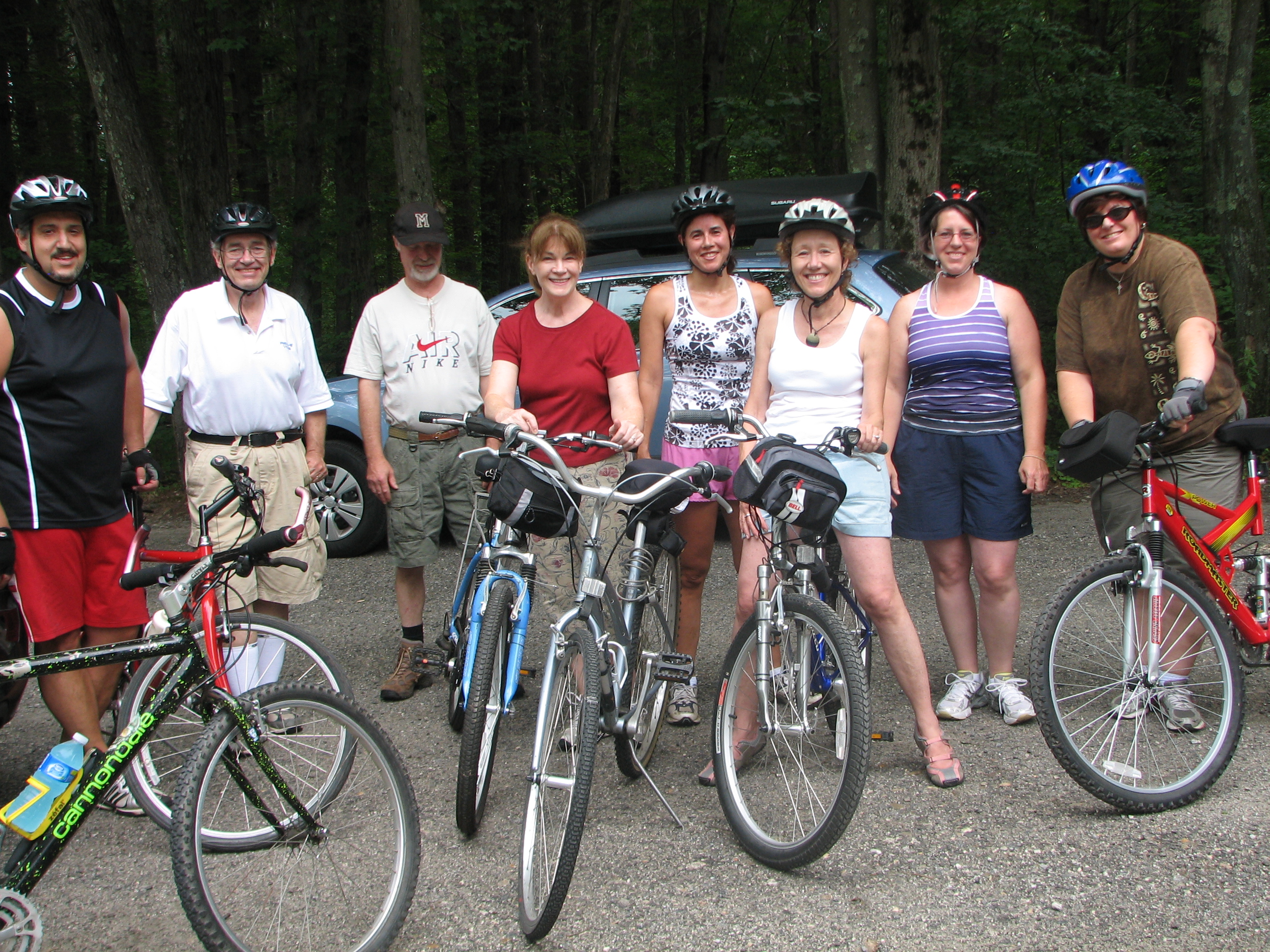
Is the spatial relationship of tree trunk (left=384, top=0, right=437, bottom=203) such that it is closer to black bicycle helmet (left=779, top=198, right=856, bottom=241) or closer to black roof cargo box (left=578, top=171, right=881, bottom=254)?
black roof cargo box (left=578, top=171, right=881, bottom=254)

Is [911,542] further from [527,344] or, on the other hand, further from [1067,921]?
[1067,921]

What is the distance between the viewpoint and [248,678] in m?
3.44

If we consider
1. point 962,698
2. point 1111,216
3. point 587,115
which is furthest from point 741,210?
point 587,115

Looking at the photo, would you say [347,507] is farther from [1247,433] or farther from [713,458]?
[1247,433]

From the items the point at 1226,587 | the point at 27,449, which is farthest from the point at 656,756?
the point at 27,449

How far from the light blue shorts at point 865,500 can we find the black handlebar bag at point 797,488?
1.43 ft

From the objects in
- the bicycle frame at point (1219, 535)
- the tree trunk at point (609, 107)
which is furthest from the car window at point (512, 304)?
the tree trunk at point (609, 107)

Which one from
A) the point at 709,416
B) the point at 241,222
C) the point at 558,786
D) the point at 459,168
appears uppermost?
the point at 459,168

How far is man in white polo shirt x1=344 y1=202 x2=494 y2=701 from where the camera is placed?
15.6 feet

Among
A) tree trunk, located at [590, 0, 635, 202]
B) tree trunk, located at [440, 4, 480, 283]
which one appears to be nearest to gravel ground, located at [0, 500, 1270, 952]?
tree trunk, located at [440, 4, 480, 283]

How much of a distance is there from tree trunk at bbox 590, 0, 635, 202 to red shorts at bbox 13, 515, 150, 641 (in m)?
13.2

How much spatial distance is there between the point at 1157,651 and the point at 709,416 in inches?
67.4

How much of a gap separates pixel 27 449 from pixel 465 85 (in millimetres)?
14402

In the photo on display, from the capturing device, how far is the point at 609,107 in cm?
1609
